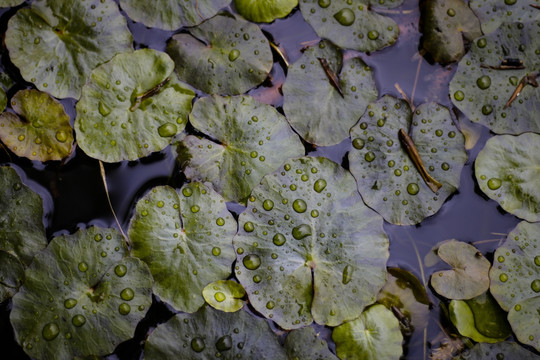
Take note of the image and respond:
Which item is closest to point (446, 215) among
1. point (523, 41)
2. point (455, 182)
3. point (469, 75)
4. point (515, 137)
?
point (455, 182)

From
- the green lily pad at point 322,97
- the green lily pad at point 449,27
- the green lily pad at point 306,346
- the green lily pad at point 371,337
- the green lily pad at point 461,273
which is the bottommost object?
the green lily pad at point 306,346

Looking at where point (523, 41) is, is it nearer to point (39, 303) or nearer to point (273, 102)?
point (273, 102)

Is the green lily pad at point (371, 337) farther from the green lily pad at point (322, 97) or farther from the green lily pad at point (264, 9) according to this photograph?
the green lily pad at point (264, 9)

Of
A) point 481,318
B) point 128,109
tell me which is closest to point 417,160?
point 481,318

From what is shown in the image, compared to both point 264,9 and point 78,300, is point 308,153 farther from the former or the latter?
point 78,300

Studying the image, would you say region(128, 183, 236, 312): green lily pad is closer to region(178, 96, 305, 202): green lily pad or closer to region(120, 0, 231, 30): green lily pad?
region(178, 96, 305, 202): green lily pad

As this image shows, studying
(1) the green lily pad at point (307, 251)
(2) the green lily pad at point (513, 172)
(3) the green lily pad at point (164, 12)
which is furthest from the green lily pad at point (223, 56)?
(2) the green lily pad at point (513, 172)

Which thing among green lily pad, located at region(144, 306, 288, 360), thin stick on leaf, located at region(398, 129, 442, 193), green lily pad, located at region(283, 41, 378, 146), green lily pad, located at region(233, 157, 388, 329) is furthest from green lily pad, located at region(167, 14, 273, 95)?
green lily pad, located at region(144, 306, 288, 360)
